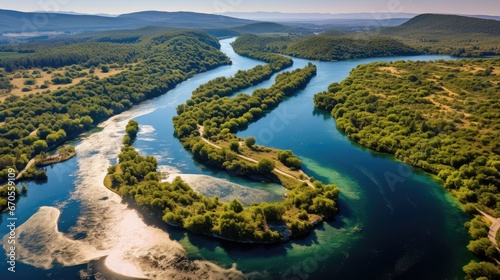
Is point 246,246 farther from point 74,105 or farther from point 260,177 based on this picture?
point 74,105

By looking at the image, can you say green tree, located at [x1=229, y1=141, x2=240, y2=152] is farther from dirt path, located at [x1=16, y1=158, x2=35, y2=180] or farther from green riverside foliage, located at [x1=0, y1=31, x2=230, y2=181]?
green riverside foliage, located at [x1=0, y1=31, x2=230, y2=181]

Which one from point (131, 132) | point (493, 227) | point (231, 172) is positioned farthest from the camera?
point (131, 132)

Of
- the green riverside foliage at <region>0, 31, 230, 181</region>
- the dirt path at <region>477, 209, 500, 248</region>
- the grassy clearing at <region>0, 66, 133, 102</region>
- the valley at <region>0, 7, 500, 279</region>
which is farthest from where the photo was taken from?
the grassy clearing at <region>0, 66, 133, 102</region>

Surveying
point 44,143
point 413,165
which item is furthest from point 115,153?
point 413,165

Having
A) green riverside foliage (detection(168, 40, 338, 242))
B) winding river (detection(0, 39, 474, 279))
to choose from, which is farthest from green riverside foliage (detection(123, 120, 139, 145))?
green riverside foliage (detection(168, 40, 338, 242))

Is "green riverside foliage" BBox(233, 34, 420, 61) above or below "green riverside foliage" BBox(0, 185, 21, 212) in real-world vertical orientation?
above

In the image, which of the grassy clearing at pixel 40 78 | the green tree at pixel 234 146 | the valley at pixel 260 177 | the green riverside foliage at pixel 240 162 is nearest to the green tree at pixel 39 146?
the valley at pixel 260 177

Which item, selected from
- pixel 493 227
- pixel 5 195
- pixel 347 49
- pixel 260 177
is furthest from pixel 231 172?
pixel 347 49
